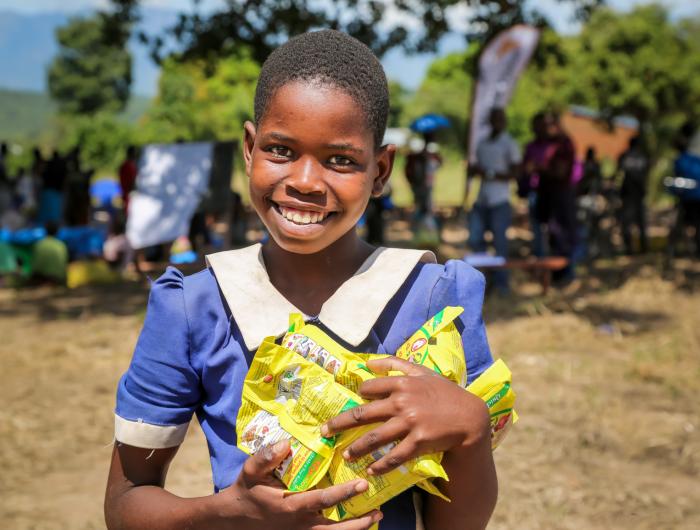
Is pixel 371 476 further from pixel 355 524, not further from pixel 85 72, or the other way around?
pixel 85 72

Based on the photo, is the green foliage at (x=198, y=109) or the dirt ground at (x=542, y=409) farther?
the green foliage at (x=198, y=109)

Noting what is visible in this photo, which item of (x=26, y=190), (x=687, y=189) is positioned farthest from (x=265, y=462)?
(x=26, y=190)

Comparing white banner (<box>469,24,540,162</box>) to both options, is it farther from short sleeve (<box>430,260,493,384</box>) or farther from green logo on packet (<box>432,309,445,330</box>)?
green logo on packet (<box>432,309,445,330</box>)

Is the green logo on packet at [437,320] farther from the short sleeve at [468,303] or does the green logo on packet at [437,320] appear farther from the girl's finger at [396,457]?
the girl's finger at [396,457]

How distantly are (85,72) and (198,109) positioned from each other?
136 feet

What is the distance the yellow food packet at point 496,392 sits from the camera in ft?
3.95

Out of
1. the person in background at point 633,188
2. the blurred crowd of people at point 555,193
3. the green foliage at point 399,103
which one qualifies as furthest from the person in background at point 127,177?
the green foliage at point 399,103

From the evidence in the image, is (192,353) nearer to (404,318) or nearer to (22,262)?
(404,318)

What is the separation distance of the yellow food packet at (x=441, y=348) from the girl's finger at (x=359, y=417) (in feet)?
0.41

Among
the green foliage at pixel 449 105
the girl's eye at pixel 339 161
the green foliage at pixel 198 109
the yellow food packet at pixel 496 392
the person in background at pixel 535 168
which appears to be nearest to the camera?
the yellow food packet at pixel 496 392

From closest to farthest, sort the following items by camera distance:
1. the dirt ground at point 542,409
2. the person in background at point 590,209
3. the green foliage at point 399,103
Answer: the dirt ground at point 542,409, the person in background at point 590,209, the green foliage at point 399,103

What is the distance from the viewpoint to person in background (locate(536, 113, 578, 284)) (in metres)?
7.98

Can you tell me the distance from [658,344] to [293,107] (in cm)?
556

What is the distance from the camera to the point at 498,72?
8117 mm
